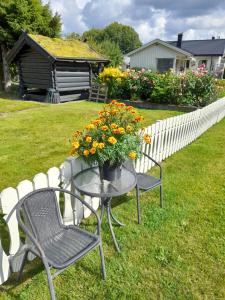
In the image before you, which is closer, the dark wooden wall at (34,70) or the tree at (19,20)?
the dark wooden wall at (34,70)

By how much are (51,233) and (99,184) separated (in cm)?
74

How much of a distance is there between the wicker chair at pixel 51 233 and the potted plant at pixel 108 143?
21.8 inches

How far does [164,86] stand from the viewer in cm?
1111

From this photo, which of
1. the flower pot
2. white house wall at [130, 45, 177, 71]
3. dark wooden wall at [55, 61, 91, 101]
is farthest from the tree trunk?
white house wall at [130, 45, 177, 71]

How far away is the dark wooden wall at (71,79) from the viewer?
12531 mm

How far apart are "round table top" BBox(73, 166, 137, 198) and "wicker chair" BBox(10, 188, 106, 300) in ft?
1.07

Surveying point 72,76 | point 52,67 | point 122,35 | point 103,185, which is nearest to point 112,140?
point 103,185

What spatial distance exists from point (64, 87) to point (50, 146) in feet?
25.2

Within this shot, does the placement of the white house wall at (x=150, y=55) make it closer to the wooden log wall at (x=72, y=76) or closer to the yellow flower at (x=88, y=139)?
the wooden log wall at (x=72, y=76)

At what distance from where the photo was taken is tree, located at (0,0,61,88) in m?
14.9

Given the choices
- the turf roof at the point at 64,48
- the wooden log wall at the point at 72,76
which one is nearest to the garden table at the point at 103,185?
the turf roof at the point at 64,48

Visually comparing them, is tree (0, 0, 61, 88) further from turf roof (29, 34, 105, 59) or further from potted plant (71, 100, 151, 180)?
potted plant (71, 100, 151, 180)

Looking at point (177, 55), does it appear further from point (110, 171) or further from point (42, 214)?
point (42, 214)

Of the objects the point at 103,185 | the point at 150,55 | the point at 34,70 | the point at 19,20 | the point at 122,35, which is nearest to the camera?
the point at 103,185
